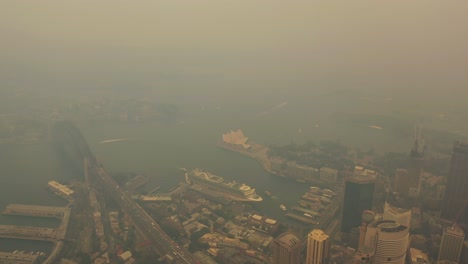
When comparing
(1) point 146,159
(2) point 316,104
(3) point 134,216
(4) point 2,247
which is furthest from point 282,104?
(4) point 2,247

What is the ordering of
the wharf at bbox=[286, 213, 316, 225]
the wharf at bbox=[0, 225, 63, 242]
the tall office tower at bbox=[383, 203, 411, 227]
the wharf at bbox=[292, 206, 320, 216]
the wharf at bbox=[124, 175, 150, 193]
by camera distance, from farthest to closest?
the wharf at bbox=[124, 175, 150, 193], the wharf at bbox=[292, 206, 320, 216], the wharf at bbox=[286, 213, 316, 225], the wharf at bbox=[0, 225, 63, 242], the tall office tower at bbox=[383, 203, 411, 227]

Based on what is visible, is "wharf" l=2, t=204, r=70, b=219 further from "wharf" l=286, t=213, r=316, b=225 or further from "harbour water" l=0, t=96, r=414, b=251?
"wharf" l=286, t=213, r=316, b=225

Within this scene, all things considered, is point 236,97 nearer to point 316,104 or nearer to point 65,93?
point 316,104

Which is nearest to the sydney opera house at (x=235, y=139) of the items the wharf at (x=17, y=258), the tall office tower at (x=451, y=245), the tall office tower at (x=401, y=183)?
the tall office tower at (x=401, y=183)

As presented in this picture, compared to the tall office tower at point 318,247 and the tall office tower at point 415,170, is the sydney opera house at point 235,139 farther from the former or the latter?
the tall office tower at point 318,247

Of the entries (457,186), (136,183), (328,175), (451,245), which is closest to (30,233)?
(136,183)

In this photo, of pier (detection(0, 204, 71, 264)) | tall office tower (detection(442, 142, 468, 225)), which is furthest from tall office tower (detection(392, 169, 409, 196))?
pier (detection(0, 204, 71, 264))
